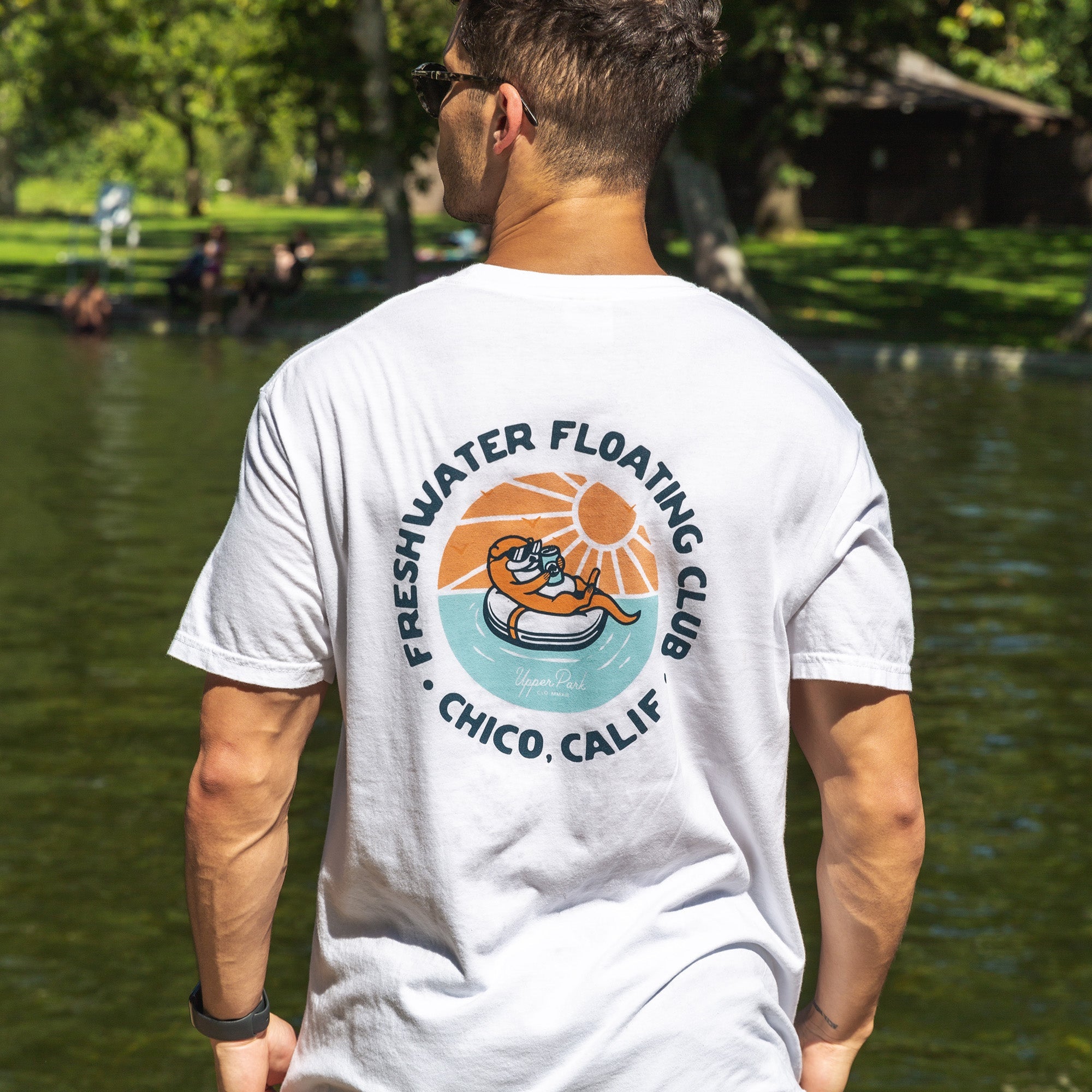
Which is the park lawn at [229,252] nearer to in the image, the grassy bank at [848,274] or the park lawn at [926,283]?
the grassy bank at [848,274]

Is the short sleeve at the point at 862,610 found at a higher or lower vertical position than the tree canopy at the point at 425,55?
higher

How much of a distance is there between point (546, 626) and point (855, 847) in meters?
0.51

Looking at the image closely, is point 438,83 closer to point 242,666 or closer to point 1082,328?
point 242,666

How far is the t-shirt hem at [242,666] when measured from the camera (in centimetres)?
192

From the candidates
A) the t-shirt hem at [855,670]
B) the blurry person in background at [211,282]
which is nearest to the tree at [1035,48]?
the blurry person in background at [211,282]

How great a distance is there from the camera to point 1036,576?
10906 mm

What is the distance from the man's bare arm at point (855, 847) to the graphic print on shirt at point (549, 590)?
275mm

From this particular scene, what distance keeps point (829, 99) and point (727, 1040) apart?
45.4 m

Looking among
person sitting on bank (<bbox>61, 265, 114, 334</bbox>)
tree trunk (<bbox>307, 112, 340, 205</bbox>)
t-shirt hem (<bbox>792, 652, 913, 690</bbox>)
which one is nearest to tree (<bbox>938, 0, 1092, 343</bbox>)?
person sitting on bank (<bbox>61, 265, 114, 334</bbox>)

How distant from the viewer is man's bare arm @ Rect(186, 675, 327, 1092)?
196 cm

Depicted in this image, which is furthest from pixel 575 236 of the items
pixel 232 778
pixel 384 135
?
pixel 384 135

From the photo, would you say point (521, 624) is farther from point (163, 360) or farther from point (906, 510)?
point (163, 360)

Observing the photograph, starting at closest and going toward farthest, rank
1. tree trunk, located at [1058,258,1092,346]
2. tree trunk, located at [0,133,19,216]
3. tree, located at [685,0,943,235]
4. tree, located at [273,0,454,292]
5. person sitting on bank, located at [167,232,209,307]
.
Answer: tree trunk, located at [1058,258,1092,346] → tree, located at [685,0,943,235] → tree, located at [273,0,454,292] → person sitting on bank, located at [167,232,209,307] → tree trunk, located at [0,133,19,216]

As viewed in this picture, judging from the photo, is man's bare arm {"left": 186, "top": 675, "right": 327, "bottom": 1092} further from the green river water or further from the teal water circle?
the green river water
